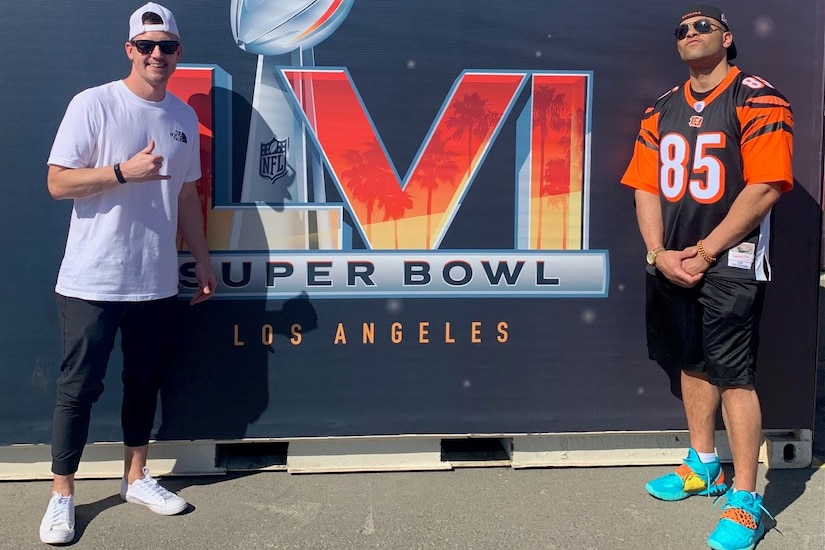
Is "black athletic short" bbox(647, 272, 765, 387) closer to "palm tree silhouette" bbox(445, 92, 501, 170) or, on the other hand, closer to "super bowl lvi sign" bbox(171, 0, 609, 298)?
"super bowl lvi sign" bbox(171, 0, 609, 298)

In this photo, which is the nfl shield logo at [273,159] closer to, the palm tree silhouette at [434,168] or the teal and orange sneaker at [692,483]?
the palm tree silhouette at [434,168]

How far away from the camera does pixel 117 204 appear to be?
250cm

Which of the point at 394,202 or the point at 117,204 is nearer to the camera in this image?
the point at 117,204

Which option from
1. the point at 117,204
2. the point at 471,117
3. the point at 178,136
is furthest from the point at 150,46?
the point at 471,117

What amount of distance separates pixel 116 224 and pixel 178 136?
1.40 ft

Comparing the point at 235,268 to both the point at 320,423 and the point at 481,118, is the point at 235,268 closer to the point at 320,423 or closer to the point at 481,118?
the point at 320,423

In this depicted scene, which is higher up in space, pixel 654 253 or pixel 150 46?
pixel 150 46

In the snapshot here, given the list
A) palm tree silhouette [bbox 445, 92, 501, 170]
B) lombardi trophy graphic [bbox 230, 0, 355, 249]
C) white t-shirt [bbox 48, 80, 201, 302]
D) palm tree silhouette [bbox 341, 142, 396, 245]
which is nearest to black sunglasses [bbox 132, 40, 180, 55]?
white t-shirt [bbox 48, 80, 201, 302]

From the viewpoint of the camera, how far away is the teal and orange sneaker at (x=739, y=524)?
2.48 metres

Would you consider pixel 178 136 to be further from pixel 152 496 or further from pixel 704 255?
pixel 704 255

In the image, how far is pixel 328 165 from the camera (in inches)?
118

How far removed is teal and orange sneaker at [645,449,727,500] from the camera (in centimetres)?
289

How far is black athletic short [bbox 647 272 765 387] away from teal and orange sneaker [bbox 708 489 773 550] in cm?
46

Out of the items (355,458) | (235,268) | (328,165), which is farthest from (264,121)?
(355,458)
